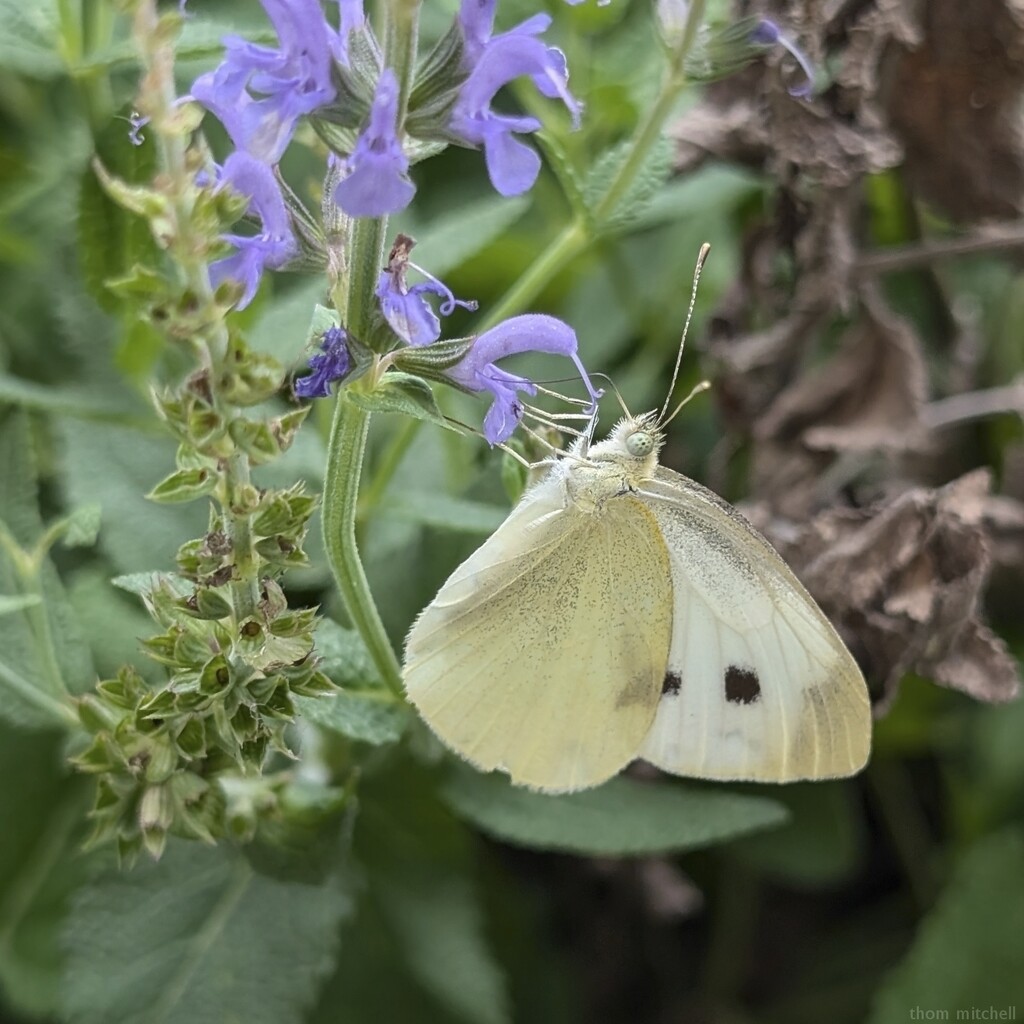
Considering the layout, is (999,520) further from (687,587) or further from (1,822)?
(1,822)

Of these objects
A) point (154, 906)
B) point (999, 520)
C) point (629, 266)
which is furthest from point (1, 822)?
point (999, 520)

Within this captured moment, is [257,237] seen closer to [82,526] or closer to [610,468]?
[82,526]

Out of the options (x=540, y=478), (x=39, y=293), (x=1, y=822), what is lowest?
(x=1, y=822)

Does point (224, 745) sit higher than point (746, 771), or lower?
higher

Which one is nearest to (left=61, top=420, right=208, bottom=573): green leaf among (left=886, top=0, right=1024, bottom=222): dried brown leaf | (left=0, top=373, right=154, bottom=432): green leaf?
(left=0, top=373, right=154, bottom=432): green leaf

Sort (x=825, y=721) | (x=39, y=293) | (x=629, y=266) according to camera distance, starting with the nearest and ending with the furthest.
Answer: (x=825, y=721) < (x=39, y=293) < (x=629, y=266)
